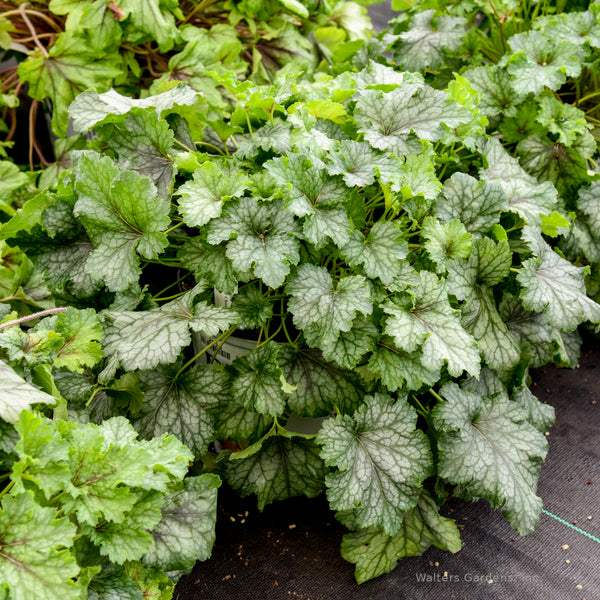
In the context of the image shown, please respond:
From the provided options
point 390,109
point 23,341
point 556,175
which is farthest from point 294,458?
point 556,175

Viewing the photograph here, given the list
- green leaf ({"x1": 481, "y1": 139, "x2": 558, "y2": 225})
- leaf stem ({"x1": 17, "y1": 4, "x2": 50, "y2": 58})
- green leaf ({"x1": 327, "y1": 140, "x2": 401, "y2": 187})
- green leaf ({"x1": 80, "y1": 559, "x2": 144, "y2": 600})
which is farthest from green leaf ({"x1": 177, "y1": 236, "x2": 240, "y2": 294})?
leaf stem ({"x1": 17, "y1": 4, "x2": 50, "y2": 58})

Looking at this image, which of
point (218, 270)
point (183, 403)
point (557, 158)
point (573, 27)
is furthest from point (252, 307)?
point (573, 27)

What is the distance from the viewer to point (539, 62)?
1.67 metres

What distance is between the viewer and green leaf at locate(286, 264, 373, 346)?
1088 millimetres

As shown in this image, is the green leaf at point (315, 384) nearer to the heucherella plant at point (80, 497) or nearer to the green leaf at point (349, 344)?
the green leaf at point (349, 344)

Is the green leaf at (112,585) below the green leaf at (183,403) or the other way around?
the other way around

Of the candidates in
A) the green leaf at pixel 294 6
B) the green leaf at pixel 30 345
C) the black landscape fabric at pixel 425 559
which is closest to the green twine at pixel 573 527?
the black landscape fabric at pixel 425 559

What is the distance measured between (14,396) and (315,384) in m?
0.54

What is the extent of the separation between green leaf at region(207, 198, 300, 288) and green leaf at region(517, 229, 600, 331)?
0.47 meters

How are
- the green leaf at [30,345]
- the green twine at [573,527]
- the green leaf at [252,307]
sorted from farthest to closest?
1. the green twine at [573,527]
2. the green leaf at [252,307]
3. the green leaf at [30,345]

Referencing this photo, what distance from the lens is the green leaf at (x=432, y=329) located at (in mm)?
1087

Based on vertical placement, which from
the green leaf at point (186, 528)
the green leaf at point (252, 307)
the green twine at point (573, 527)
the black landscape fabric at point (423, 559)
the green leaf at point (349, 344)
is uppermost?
the green leaf at point (252, 307)

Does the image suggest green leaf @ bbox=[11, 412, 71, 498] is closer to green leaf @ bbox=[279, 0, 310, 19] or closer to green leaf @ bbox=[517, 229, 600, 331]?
green leaf @ bbox=[517, 229, 600, 331]

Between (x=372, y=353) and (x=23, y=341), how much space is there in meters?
0.60
